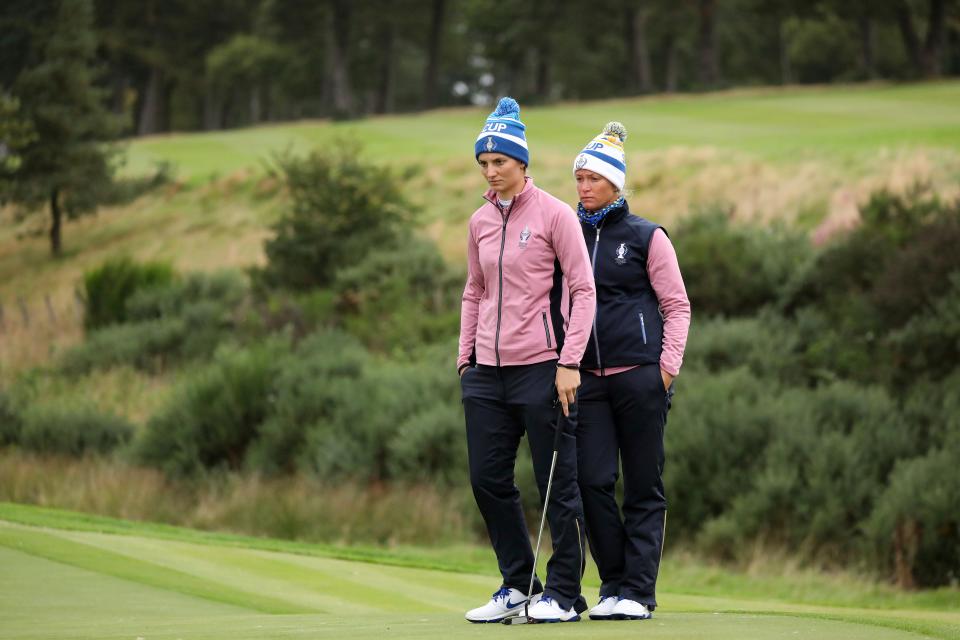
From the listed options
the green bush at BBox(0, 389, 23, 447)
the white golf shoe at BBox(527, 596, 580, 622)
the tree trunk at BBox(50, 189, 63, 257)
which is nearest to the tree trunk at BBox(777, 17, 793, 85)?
the tree trunk at BBox(50, 189, 63, 257)

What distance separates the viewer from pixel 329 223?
87.6ft

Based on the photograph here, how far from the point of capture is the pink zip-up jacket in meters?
5.54

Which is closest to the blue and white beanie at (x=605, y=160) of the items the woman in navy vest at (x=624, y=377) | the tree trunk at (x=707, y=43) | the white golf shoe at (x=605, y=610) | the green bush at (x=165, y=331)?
the woman in navy vest at (x=624, y=377)

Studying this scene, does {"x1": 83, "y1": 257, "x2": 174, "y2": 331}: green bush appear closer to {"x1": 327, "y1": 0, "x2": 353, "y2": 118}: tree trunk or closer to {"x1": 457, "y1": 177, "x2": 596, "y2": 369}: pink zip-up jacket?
{"x1": 457, "y1": 177, "x2": 596, "y2": 369}: pink zip-up jacket

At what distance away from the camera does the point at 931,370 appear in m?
17.6

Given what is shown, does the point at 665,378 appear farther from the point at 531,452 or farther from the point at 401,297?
the point at 401,297

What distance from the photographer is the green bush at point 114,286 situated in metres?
27.4

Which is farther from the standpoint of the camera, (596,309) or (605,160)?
(605,160)

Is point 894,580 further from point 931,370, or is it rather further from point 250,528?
point 250,528

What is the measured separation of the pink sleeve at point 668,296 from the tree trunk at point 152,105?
58593mm

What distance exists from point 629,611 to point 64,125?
104 ft

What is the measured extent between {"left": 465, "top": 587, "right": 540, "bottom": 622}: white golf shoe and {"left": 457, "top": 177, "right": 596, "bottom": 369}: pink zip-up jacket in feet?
3.15

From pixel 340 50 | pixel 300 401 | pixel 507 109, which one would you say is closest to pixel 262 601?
pixel 507 109

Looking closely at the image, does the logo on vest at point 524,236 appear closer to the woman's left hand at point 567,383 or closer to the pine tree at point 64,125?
the woman's left hand at point 567,383
